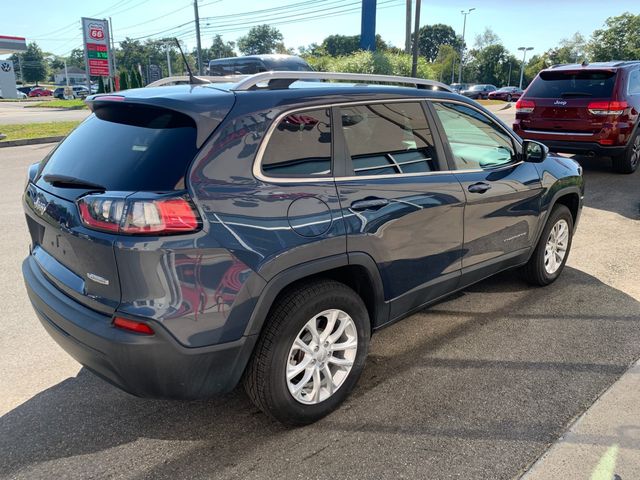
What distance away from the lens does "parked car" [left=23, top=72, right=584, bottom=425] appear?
216 centimetres

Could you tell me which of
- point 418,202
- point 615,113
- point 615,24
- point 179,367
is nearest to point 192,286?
point 179,367

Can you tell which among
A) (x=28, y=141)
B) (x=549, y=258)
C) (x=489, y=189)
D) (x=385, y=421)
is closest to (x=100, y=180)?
(x=385, y=421)

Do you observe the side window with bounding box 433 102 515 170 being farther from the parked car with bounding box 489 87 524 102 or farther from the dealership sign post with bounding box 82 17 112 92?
the parked car with bounding box 489 87 524 102

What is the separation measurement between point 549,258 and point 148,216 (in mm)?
3567

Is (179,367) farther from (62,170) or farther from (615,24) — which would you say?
(615,24)

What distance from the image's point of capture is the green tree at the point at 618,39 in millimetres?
76688

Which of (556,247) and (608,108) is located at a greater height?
(608,108)

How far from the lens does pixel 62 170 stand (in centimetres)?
262

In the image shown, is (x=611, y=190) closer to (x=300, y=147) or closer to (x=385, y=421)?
(x=385, y=421)

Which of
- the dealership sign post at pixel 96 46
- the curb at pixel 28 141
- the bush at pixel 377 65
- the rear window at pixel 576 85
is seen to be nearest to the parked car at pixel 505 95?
the bush at pixel 377 65

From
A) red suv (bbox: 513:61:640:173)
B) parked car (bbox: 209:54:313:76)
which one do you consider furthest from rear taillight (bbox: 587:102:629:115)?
parked car (bbox: 209:54:313:76)

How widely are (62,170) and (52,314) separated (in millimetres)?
719

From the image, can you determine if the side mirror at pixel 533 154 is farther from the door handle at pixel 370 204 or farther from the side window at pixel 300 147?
the side window at pixel 300 147

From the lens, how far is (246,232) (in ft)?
7.45
